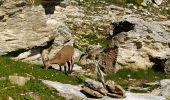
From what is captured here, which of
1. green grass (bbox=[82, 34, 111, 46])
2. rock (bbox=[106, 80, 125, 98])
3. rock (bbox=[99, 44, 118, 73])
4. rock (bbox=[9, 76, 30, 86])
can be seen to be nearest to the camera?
rock (bbox=[9, 76, 30, 86])

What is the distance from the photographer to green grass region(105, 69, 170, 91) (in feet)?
109

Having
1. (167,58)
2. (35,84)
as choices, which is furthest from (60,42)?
(35,84)

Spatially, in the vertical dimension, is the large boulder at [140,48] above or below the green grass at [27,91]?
below

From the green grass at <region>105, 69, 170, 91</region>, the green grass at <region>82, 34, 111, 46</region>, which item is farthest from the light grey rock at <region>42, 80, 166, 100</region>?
the green grass at <region>82, 34, 111, 46</region>

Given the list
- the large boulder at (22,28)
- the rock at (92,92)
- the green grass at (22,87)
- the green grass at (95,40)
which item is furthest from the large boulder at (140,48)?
the rock at (92,92)

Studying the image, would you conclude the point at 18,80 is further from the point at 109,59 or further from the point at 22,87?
the point at 109,59

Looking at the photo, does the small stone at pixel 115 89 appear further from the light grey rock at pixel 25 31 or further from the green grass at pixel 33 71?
the light grey rock at pixel 25 31

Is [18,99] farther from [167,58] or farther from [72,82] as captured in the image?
[167,58]

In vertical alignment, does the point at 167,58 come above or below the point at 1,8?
below

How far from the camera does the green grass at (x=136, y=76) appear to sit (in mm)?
33188

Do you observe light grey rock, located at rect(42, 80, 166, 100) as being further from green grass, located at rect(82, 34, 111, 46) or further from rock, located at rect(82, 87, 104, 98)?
green grass, located at rect(82, 34, 111, 46)

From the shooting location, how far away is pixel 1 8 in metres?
36.7

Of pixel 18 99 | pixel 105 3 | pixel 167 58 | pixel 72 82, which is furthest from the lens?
pixel 105 3

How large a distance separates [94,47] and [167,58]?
5.53m
